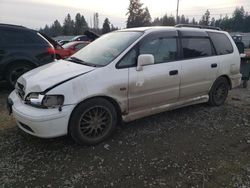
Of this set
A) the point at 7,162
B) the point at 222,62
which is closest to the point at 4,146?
the point at 7,162

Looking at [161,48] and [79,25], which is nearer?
[161,48]

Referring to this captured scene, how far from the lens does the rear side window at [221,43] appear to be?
5.36m

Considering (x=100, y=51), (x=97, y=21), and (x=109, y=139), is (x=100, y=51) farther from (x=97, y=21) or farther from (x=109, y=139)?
(x=97, y=21)

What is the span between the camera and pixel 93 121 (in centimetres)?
382

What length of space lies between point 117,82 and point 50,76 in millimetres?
973

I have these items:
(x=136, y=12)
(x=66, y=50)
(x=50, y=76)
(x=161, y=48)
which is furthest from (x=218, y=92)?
(x=136, y=12)

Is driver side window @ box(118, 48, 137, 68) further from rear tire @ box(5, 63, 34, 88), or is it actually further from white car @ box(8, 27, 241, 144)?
rear tire @ box(5, 63, 34, 88)

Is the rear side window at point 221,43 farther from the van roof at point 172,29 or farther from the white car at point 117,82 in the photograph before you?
the van roof at point 172,29

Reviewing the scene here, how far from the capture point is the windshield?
4.09m

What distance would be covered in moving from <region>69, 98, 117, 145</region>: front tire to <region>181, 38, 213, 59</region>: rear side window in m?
1.84

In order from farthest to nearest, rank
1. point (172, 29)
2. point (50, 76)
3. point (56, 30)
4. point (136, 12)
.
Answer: point (56, 30), point (136, 12), point (172, 29), point (50, 76)

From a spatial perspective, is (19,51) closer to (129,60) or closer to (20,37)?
(20,37)

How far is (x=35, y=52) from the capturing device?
6973mm

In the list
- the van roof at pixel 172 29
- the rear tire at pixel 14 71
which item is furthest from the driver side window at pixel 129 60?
the rear tire at pixel 14 71
